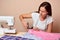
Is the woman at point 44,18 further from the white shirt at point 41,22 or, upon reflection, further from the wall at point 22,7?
the wall at point 22,7

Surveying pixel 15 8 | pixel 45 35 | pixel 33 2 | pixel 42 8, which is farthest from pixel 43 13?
pixel 15 8

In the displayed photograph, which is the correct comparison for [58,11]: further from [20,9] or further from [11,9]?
[11,9]

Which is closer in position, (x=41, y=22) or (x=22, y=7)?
(x=41, y=22)

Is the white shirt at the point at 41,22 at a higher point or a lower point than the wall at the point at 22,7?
lower

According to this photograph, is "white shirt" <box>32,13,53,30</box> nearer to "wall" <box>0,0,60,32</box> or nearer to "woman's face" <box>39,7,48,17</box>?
"woman's face" <box>39,7,48,17</box>

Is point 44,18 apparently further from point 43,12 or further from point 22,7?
point 22,7

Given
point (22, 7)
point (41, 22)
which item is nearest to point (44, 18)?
point (41, 22)

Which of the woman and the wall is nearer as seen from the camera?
the woman

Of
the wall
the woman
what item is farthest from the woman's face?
the wall

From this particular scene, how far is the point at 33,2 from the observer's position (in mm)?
2404

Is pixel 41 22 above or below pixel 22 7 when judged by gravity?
below

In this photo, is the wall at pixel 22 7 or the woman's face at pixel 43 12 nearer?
the woman's face at pixel 43 12

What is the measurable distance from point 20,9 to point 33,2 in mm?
257

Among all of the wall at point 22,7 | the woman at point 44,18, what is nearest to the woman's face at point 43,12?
the woman at point 44,18
